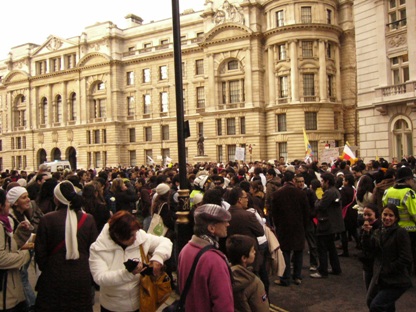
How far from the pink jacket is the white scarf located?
147 centimetres

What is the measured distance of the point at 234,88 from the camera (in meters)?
44.8

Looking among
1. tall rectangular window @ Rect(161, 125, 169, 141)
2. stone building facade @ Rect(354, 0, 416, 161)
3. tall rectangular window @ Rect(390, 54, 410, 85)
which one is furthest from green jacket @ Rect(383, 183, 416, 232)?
tall rectangular window @ Rect(161, 125, 169, 141)

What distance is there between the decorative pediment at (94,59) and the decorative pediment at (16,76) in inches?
480

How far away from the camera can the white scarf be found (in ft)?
13.7

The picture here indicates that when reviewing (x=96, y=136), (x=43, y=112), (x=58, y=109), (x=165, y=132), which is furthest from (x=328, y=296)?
(x=43, y=112)

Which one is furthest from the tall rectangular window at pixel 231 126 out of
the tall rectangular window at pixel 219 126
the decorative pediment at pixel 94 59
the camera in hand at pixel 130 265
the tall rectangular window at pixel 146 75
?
the camera in hand at pixel 130 265

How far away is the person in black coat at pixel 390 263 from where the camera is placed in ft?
15.5

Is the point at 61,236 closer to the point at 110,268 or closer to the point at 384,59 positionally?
the point at 110,268

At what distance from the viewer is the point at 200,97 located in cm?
4803

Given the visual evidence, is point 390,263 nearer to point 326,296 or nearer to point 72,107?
point 326,296

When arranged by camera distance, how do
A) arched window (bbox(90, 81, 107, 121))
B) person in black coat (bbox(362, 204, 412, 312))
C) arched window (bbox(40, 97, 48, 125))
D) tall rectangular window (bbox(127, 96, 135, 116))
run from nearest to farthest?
person in black coat (bbox(362, 204, 412, 312)) < tall rectangular window (bbox(127, 96, 135, 116)) < arched window (bbox(90, 81, 107, 121)) < arched window (bbox(40, 97, 48, 125))

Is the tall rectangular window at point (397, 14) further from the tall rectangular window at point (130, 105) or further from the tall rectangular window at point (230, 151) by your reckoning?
the tall rectangular window at point (130, 105)

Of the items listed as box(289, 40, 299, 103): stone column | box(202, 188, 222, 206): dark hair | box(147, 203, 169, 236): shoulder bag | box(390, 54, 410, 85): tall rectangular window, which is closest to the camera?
box(202, 188, 222, 206): dark hair

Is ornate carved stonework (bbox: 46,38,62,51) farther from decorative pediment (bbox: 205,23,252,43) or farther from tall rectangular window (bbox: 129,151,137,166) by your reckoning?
decorative pediment (bbox: 205,23,252,43)
